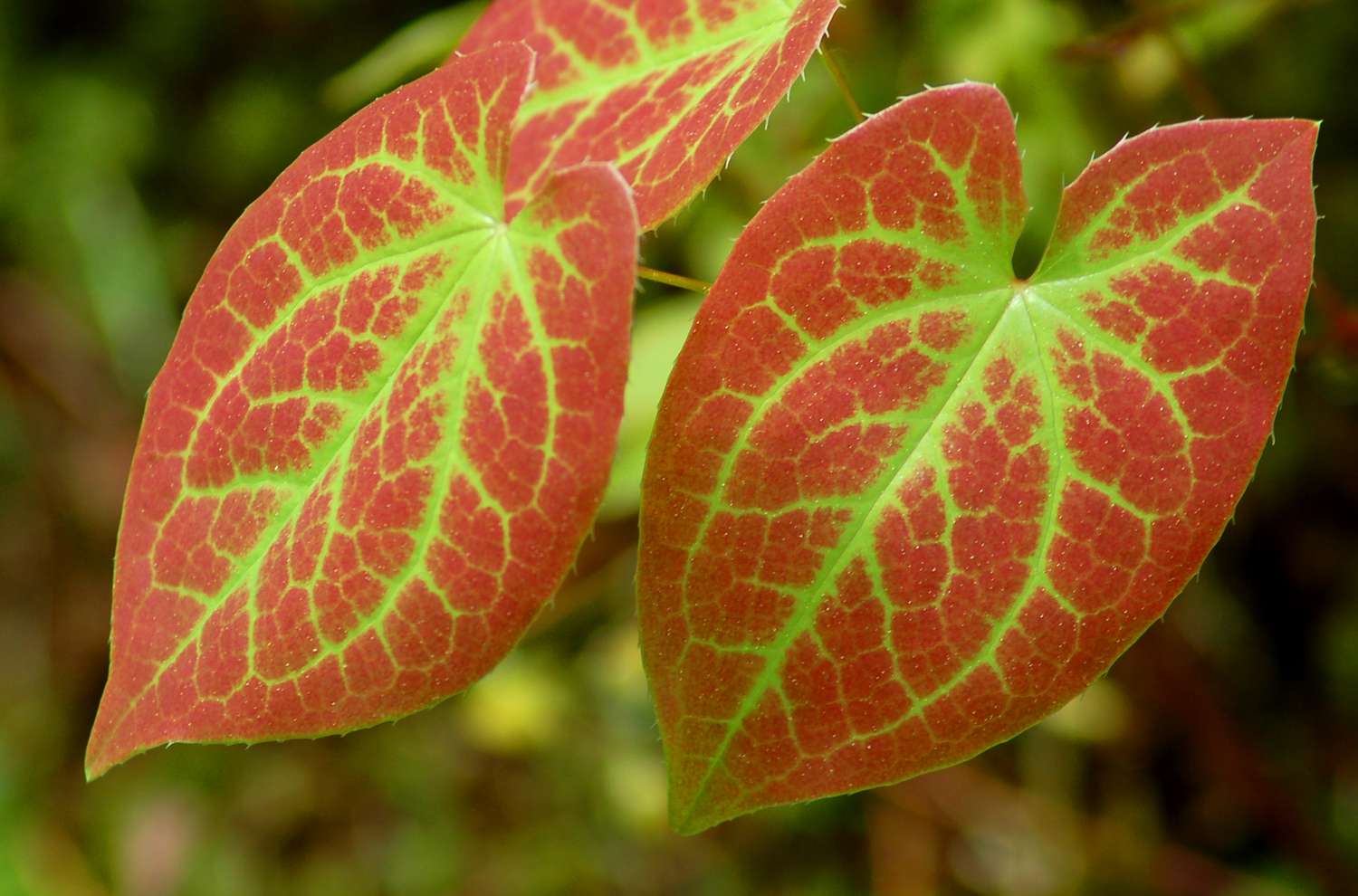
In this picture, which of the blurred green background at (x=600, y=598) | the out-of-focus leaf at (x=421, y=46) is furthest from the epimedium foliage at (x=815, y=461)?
the out-of-focus leaf at (x=421, y=46)

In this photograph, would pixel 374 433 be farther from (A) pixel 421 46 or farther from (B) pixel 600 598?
(B) pixel 600 598

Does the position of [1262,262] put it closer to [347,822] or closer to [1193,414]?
[1193,414]

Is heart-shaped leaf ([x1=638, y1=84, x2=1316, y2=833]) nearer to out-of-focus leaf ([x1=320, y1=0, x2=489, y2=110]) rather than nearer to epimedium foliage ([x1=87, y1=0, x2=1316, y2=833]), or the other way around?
epimedium foliage ([x1=87, y1=0, x2=1316, y2=833])

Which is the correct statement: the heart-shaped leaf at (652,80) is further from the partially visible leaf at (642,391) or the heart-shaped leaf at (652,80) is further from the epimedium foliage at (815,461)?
the partially visible leaf at (642,391)

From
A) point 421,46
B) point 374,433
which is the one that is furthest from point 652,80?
point 421,46

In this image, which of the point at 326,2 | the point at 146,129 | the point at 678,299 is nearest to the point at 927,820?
the point at 678,299

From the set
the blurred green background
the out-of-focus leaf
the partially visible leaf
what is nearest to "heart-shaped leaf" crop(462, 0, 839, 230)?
the blurred green background
